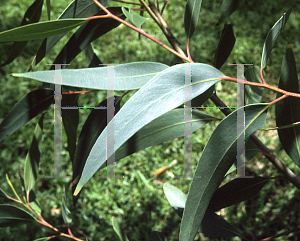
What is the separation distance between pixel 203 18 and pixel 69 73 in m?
1.85

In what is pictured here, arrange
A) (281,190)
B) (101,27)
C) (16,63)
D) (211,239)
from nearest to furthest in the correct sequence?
(101,27)
(211,239)
(281,190)
(16,63)

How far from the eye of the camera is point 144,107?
49 centimetres

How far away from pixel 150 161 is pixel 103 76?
1.20 metres

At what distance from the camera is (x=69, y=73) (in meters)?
0.56

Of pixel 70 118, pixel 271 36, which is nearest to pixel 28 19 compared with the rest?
pixel 70 118

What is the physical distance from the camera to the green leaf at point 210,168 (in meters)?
0.53

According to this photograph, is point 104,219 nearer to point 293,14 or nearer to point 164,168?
point 164,168

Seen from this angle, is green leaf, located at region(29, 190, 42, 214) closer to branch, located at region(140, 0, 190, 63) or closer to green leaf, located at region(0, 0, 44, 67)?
green leaf, located at region(0, 0, 44, 67)

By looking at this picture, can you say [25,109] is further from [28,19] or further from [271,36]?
[271,36]

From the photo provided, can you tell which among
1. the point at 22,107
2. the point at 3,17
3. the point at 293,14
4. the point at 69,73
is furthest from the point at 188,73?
the point at 3,17

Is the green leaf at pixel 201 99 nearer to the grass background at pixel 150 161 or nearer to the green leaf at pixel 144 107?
the green leaf at pixel 144 107

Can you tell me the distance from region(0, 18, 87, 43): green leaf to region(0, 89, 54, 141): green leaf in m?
0.25

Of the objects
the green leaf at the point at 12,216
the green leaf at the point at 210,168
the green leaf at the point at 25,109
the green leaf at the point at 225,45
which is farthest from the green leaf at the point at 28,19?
the green leaf at the point at 210,168

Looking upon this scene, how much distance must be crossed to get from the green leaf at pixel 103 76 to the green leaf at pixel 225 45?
0.80ft
